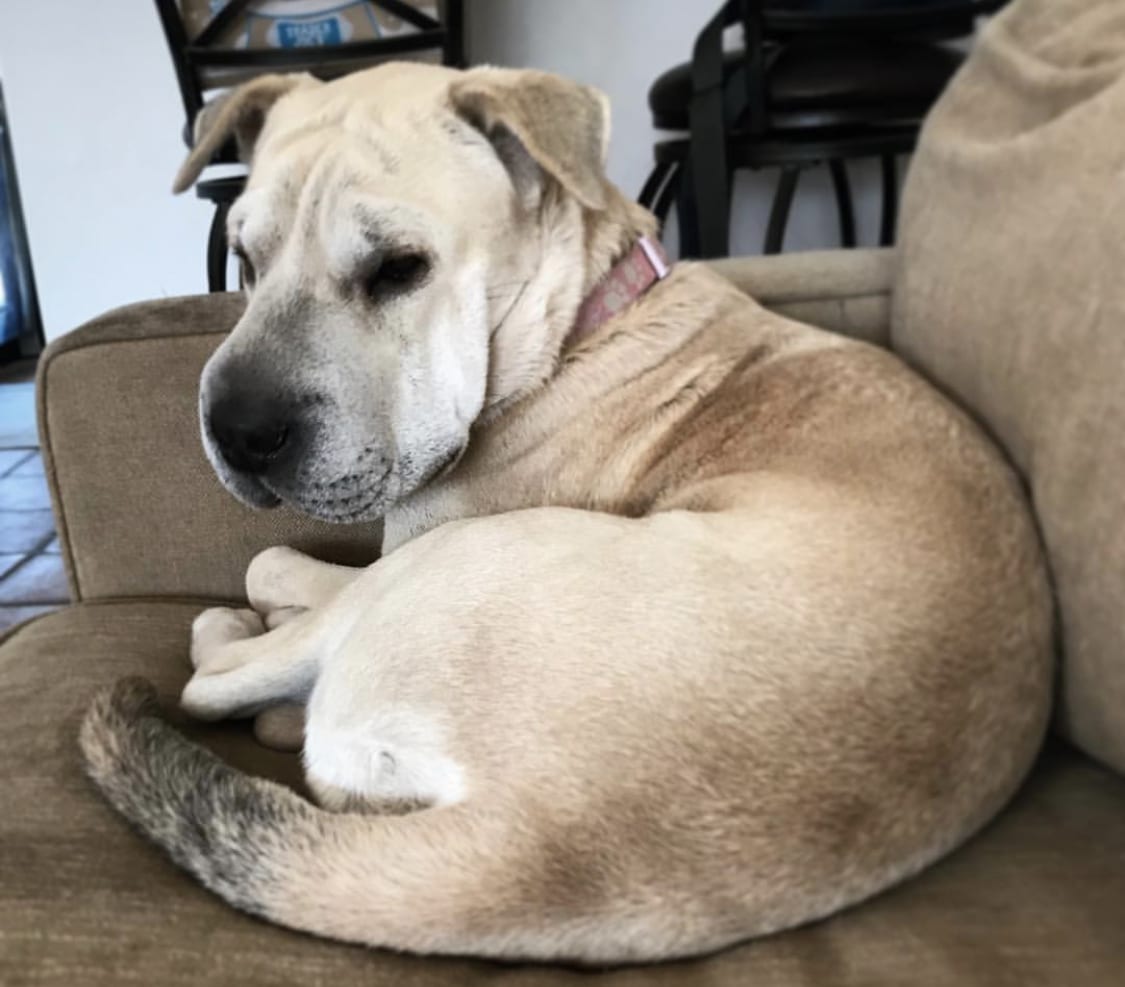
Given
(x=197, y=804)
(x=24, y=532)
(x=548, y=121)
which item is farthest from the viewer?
(x=24, y=532)

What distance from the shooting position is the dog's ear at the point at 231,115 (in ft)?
5.17

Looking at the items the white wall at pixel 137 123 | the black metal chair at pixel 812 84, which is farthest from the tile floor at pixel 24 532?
the black metal chair at pixel 812 84

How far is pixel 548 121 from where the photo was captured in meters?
1.34

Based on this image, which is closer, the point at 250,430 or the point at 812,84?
the point at 250,430

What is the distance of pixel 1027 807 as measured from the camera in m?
1.15

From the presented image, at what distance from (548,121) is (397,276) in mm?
265

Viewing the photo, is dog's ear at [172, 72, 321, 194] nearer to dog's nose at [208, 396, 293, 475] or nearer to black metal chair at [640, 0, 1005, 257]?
dog's nose at [208, 396, 293, 475]

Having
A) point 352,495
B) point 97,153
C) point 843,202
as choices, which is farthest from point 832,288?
point 97,153

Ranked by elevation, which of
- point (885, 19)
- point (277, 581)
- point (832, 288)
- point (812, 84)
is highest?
point (885, 19)

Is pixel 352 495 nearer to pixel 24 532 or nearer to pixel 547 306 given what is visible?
pixel 547 306

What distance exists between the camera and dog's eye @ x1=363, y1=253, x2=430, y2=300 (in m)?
1.32

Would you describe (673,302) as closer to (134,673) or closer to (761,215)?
(134,673)

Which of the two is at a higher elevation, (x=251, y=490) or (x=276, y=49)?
(x=276, y=49)

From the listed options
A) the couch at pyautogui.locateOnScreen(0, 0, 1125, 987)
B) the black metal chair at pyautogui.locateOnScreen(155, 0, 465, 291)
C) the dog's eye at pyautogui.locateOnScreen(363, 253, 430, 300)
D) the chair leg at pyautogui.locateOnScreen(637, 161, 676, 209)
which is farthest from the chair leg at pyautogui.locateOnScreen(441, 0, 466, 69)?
the dog's eye at pyautogui.locateOnScreen(363, 253, 430, 300)
